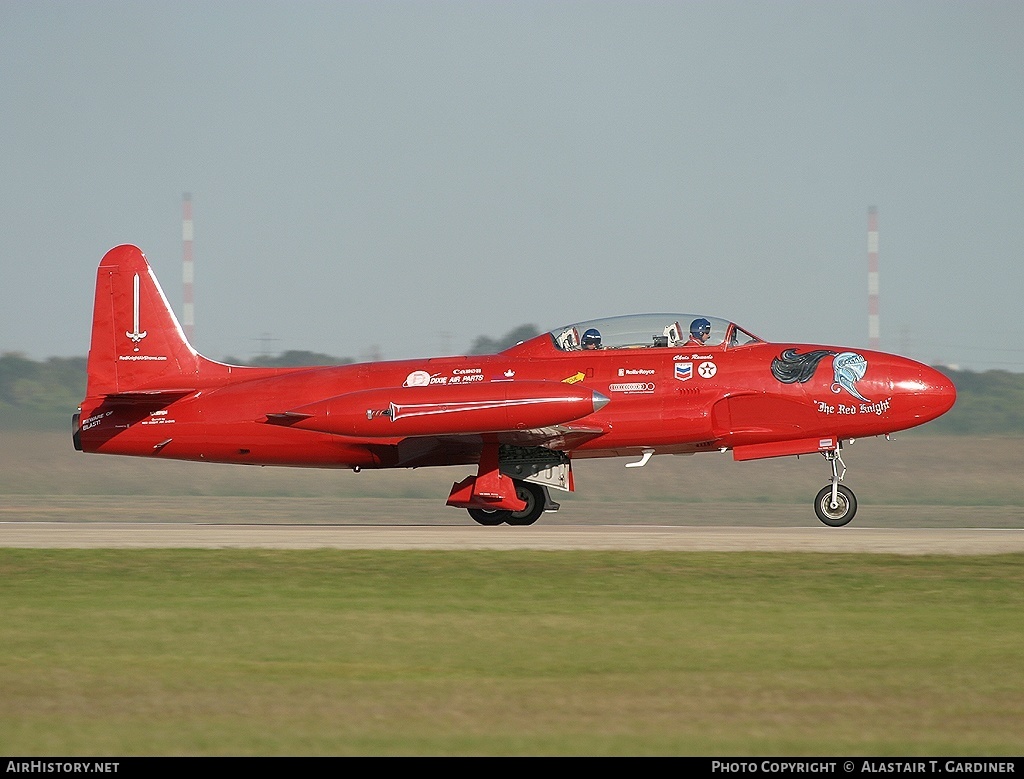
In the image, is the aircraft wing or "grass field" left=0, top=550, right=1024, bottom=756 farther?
the aircraft wing

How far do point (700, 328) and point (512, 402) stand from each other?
11.6 feet

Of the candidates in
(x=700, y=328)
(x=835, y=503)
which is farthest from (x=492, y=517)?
(x=835, y=503)

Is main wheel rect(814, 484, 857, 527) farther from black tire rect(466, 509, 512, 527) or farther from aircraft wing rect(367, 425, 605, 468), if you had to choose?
black tire rect(466, 509, 512, 527)

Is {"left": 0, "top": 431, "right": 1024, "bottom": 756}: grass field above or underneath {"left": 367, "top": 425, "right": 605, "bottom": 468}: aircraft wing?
underneath

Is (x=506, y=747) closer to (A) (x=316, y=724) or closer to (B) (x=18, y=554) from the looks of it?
(A) (x=316, y=724)

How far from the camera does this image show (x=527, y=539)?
60.2ft

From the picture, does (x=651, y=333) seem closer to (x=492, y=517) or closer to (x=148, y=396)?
(x=492, y=517)

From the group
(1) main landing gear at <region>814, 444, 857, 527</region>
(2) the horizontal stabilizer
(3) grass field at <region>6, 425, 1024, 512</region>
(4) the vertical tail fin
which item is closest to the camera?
(1) main landing gear at <region>814, 444, 857, 527</region>

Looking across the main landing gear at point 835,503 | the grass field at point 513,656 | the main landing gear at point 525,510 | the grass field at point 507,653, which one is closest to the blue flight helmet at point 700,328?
the main landing gear at point 835,503

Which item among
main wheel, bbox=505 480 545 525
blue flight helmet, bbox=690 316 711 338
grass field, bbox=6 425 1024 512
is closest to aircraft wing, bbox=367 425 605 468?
main wheel, bbox=505 480 545 525

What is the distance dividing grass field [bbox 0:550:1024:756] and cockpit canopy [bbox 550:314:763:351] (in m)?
5.75

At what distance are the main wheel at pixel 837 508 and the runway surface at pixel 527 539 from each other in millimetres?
280

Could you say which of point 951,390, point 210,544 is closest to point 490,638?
point 210,544

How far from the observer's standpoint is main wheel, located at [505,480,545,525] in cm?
2223
